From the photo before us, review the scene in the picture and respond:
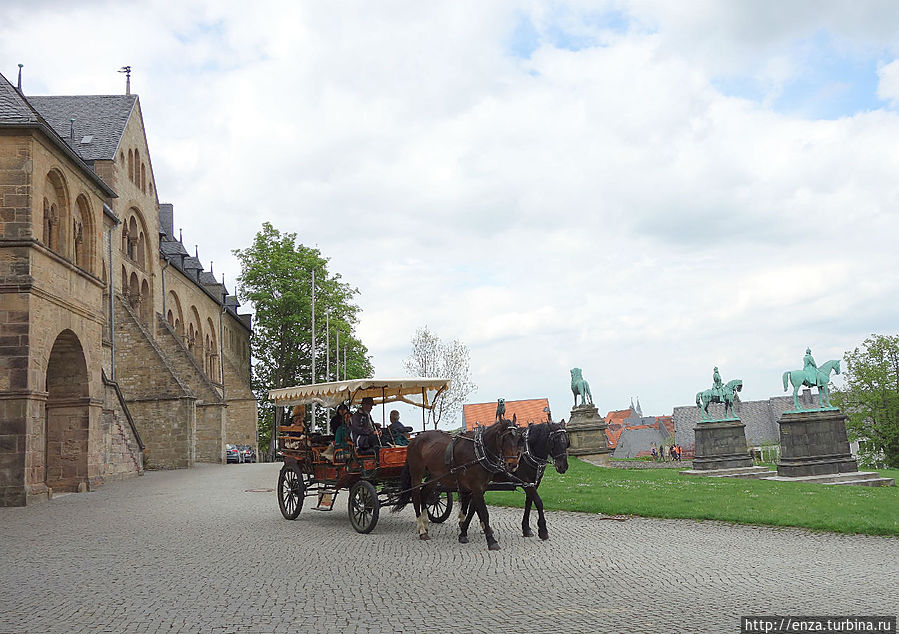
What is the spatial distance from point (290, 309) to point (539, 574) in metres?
48.4

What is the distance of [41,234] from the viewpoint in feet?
66.1

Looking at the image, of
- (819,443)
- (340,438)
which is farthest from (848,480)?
(340,438)

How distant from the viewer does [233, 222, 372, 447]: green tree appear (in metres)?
55.5

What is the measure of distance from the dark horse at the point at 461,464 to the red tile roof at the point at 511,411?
107 feet

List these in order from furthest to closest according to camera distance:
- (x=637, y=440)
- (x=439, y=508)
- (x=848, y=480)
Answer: (x=637, y=440) → (x=848, y=480) → (x=439, y=508)

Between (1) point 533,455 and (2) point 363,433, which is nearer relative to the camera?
(1) point 533,455

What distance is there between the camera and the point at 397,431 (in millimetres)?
14672

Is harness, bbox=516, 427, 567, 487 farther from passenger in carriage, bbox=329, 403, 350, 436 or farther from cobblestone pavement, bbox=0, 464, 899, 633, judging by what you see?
passenger in carriage, bbox=329, 403, 350, 436

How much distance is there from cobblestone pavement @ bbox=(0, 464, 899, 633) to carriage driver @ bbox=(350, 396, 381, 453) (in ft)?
4.56

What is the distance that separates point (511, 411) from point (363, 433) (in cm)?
3549

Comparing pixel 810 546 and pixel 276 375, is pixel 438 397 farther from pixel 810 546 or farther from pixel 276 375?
pixel 276 375

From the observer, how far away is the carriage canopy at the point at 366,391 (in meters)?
14.2

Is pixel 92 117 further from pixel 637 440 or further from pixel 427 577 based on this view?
pixel 637 440

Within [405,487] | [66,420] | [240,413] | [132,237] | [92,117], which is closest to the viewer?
[405,487]
